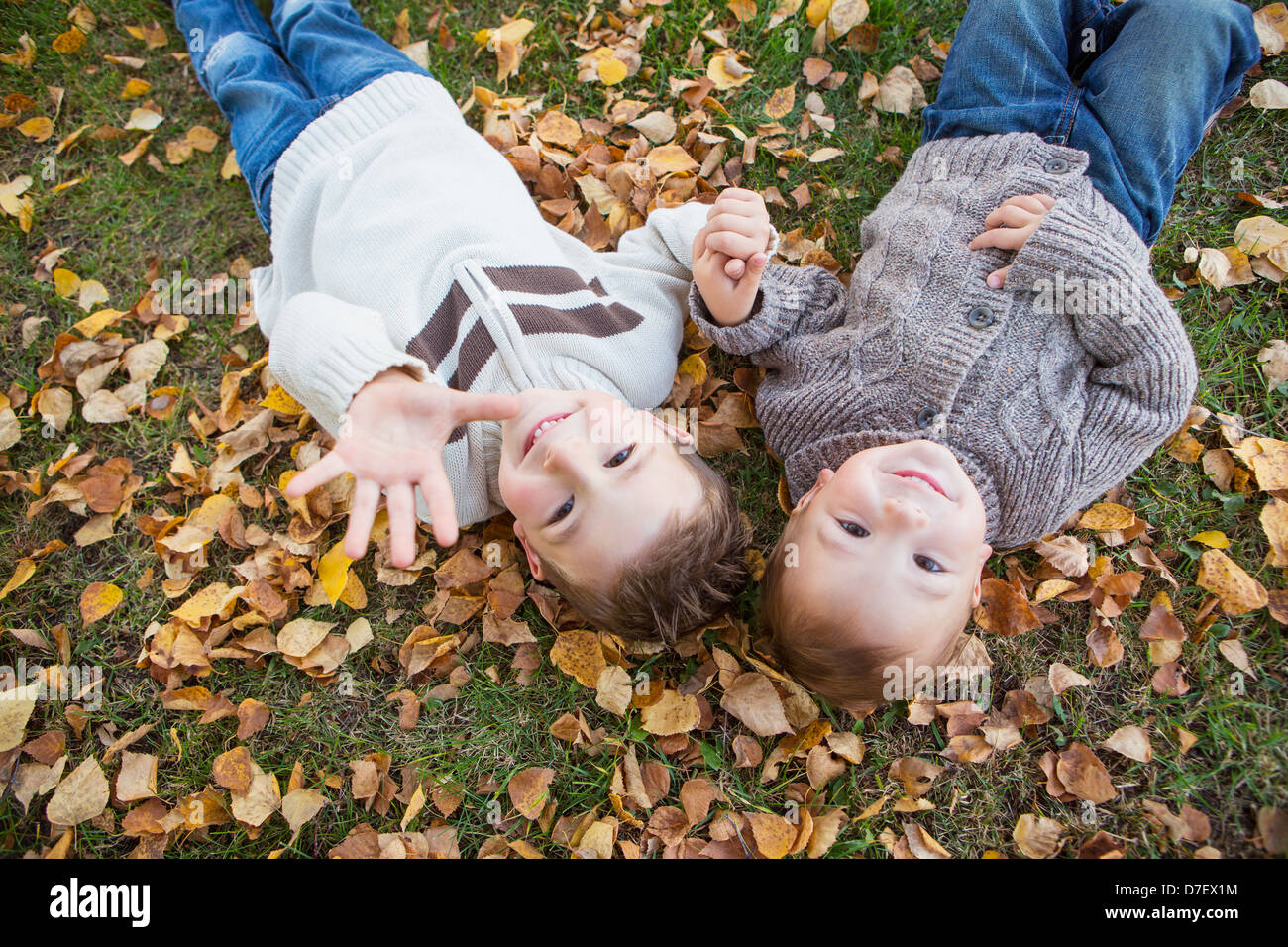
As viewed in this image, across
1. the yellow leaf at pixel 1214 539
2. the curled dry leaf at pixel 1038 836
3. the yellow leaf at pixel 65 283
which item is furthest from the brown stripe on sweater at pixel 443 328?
the yellow leaf at pixel 1214 539

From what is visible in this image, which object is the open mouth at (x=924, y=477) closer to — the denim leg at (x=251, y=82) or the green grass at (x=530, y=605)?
the green grass at (x=530, y=605)

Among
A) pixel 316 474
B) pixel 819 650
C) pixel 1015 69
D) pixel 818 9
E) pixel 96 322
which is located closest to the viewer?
pixel 316 474

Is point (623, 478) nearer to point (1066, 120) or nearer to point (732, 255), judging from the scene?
point (732, 255)

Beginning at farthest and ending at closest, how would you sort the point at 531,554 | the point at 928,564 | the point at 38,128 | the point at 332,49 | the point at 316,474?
the point at 38,128 → the point at 332,49 → the point at 531,554 → the point at 928,564 → the point at 316,474

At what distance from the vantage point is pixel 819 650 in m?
2.21

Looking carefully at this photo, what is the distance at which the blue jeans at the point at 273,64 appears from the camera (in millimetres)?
2893

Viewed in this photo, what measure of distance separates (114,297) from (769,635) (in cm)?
318

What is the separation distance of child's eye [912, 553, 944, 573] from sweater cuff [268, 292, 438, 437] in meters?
1.49

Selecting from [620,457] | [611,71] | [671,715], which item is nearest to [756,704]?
[671,715]

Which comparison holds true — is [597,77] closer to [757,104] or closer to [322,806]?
[757,104]

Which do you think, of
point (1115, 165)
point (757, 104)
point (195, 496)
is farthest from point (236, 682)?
point (1115, 165)

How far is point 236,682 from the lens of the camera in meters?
2.85

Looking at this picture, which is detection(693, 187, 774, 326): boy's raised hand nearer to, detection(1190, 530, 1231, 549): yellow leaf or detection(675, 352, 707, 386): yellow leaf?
detection(675, 352, 707, 386): yellow leaf

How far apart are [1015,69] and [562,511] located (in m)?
2.29
